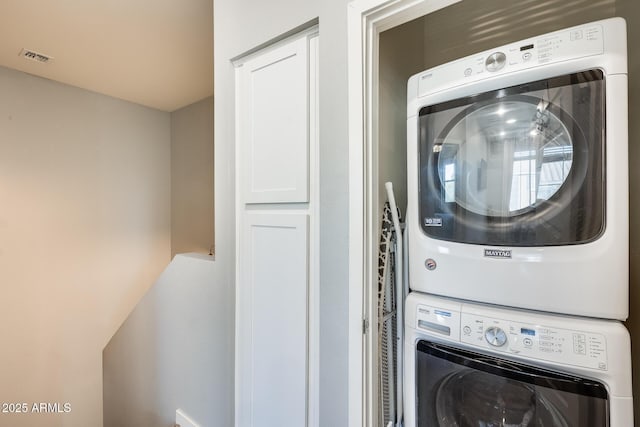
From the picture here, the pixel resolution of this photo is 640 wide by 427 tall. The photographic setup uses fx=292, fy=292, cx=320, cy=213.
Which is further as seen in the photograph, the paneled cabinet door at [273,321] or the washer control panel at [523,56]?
the paneled cabinet door at [273,321]

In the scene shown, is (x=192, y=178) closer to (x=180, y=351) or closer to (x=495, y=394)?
(x=180, y=351)

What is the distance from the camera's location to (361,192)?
1003 millimetres

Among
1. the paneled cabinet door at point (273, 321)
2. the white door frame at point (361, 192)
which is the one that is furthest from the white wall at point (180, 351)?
the white door frame at point (361, 192)

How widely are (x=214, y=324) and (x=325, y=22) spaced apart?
1548 mm

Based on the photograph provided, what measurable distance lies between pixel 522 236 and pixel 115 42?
2.67 m

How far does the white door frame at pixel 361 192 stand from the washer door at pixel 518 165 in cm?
23

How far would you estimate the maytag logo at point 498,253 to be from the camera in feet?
2.94

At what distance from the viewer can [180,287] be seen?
1851mm

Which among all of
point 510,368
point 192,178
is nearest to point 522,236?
point 510,368

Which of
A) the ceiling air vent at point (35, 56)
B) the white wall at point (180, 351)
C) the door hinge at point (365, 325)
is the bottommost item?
the white wall at point (180, 351)

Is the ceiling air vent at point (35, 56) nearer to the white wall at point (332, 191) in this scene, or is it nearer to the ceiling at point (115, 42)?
the ceiling at point (115, 42)

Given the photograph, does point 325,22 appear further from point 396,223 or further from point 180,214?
point 180,214

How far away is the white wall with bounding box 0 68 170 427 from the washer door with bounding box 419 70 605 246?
126 inches

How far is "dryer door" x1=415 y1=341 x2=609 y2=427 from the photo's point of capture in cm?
79
